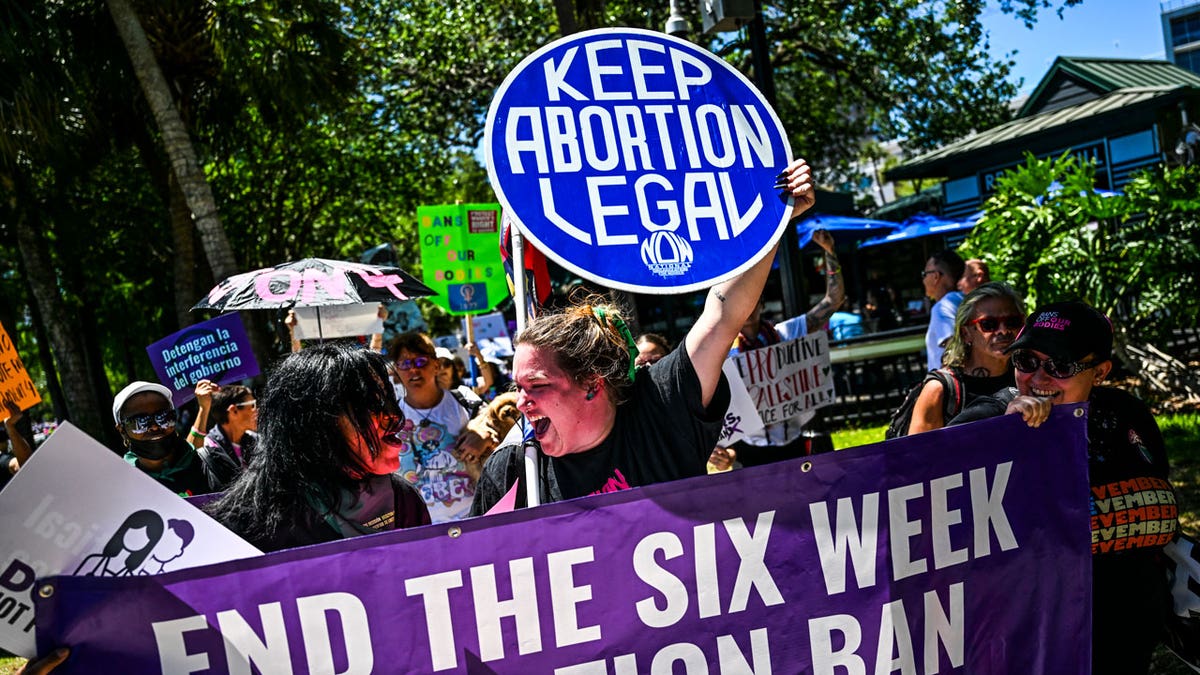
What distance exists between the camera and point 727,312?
247 centimetres

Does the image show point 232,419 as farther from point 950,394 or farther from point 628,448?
point 950,394

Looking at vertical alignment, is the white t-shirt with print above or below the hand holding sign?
below

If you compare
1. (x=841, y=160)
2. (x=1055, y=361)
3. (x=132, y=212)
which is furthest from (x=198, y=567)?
(x=841, y=160)

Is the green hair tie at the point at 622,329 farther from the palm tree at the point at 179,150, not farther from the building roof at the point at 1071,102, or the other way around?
the building roof at the point at 1071,102

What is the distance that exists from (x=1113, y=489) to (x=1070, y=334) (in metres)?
0.45

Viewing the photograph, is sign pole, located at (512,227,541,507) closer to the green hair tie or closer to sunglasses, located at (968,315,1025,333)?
the green hair tie

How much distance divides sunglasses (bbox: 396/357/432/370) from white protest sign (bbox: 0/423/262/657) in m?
2.94

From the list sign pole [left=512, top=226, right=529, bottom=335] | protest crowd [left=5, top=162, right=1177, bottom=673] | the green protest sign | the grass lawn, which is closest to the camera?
protest crowd [left=5, top=162, right=1177, bottom=673]

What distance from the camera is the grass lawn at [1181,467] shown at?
452 cm

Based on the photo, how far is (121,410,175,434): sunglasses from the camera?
437 cm

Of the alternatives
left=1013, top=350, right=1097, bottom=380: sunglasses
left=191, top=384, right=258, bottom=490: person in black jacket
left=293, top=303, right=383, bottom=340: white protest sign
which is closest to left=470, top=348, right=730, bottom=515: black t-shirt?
left=1013, top=350, right=1097, bottom=380: sunglasses

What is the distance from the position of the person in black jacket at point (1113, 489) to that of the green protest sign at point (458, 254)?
608cm

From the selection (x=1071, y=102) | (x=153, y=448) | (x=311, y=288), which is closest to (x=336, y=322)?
(x=311, y=288)

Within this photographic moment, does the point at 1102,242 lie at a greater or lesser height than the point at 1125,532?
greater
